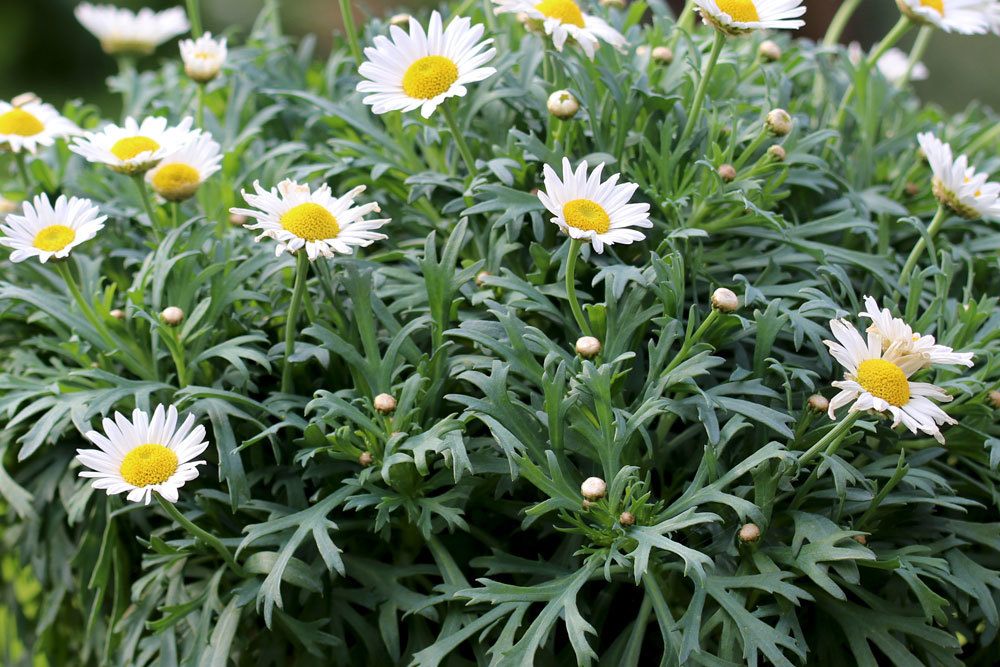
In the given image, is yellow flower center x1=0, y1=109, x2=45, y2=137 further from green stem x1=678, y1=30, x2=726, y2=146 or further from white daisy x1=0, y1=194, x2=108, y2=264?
green stem x1=678, y1=30, x2=726, y2=146

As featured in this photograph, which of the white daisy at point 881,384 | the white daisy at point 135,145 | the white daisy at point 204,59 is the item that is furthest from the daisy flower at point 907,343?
the white daisy at point 204,59

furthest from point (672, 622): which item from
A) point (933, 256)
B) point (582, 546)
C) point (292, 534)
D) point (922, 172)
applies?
point (922, 172)

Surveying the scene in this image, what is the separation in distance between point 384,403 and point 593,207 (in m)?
0.31

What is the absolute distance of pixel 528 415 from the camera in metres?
1.13

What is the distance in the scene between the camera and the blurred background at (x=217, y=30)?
515 centimetres

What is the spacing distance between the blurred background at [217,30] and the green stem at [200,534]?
14.4 feet

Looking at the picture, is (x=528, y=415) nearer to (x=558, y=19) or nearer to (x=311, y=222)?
(x=311, y=222)

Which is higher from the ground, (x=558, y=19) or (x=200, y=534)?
(x=558, y=19)

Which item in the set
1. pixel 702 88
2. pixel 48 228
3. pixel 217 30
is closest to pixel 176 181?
pixel 48 228

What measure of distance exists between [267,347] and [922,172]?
0.94 meters

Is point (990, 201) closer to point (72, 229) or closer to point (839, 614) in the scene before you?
point (839, 614)

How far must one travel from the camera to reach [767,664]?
1.19 m

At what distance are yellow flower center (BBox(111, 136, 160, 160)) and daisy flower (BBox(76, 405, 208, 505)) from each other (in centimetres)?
35

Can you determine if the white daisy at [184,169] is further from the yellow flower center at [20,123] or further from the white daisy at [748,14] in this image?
the white daisy at [748,14]
